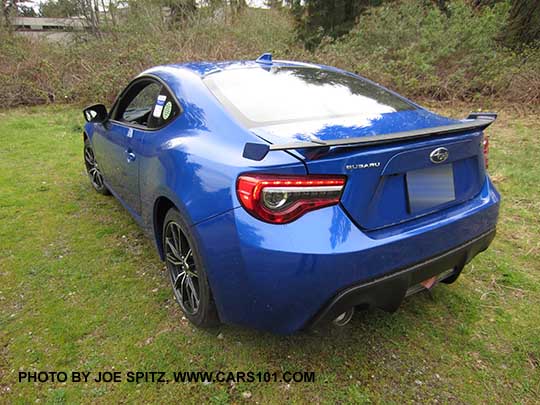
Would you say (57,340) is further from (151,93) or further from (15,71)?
(15,71)

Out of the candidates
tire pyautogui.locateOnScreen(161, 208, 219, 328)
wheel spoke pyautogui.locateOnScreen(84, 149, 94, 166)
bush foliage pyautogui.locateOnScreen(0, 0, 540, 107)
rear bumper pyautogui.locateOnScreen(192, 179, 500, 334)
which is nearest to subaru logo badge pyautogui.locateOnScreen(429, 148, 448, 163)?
rear bumper pyautogui.locateOnScreen(192, 179, 500, 334)

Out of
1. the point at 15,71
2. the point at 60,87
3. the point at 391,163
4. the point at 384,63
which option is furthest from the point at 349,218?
the point at 15,71

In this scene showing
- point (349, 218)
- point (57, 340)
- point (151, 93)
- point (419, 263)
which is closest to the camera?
point (349, 218)

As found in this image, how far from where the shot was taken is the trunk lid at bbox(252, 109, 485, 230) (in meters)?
1.47

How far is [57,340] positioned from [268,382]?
123 cm

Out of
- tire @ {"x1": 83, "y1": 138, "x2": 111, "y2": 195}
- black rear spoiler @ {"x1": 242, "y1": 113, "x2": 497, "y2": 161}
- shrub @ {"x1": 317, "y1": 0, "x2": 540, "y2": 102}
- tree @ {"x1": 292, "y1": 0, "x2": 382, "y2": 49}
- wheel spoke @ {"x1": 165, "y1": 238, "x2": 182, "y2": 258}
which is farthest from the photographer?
tree @ {"x1": 292, "y1": 0, "x2": 382, "y2": 49}

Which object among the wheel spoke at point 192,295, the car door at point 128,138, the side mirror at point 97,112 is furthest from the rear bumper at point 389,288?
the side mirror at point 97,112

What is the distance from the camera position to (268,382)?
1.81 m

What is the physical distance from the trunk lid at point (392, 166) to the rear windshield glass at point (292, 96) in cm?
14

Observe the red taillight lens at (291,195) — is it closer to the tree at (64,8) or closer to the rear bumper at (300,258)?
the rear bumper at (300,258)

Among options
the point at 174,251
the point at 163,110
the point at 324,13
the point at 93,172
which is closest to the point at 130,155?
the point at 163,110

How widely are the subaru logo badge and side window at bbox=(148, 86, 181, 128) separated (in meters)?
1.43

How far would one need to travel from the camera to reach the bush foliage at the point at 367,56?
8.55 m

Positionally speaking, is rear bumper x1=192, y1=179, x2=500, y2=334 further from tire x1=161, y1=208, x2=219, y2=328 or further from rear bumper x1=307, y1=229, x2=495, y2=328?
tire x1=161, y1=208, x2=219, y2=328
